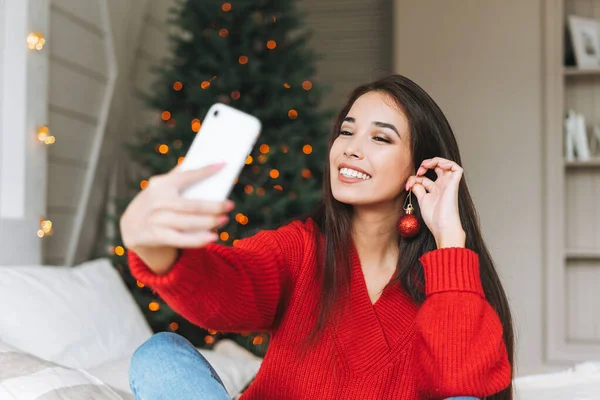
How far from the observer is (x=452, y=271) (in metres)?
1.35

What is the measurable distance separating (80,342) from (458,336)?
1094mm

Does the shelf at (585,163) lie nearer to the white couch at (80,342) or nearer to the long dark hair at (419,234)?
the white couch at (80,342)

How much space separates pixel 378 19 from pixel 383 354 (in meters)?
3.04

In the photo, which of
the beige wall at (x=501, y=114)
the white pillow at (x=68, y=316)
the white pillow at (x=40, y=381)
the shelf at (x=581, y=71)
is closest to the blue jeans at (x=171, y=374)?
the white pillow at (x=40, y=381)

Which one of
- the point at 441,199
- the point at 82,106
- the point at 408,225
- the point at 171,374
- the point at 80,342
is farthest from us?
the point at 82,106

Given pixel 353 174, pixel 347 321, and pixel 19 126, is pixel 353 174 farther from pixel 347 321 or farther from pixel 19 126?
pixel 19 126

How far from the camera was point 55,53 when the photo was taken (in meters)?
2.54

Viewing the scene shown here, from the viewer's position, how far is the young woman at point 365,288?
118 cm

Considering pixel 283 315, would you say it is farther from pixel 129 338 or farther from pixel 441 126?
pixel 129 338

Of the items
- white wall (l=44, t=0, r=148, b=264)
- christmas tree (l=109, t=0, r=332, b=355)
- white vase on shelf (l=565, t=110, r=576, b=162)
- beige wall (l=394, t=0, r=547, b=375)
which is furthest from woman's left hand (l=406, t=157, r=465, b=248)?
white vase on shelf (l=565, t=110, r=576, b=162)

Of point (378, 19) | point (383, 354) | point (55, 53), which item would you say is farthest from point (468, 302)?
point (378, 19)

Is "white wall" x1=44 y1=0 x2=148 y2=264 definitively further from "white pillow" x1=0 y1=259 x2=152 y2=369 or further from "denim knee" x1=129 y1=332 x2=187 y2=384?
"denim knee" x1=129 y1=332 x2=187 y2=384

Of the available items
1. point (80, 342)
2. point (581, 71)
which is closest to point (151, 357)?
point (80, 342)

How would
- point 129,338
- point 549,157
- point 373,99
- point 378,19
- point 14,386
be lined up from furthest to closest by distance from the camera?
point 378,19 → point 549,157 → point 129,338 → point 373,99 → point 14,386
